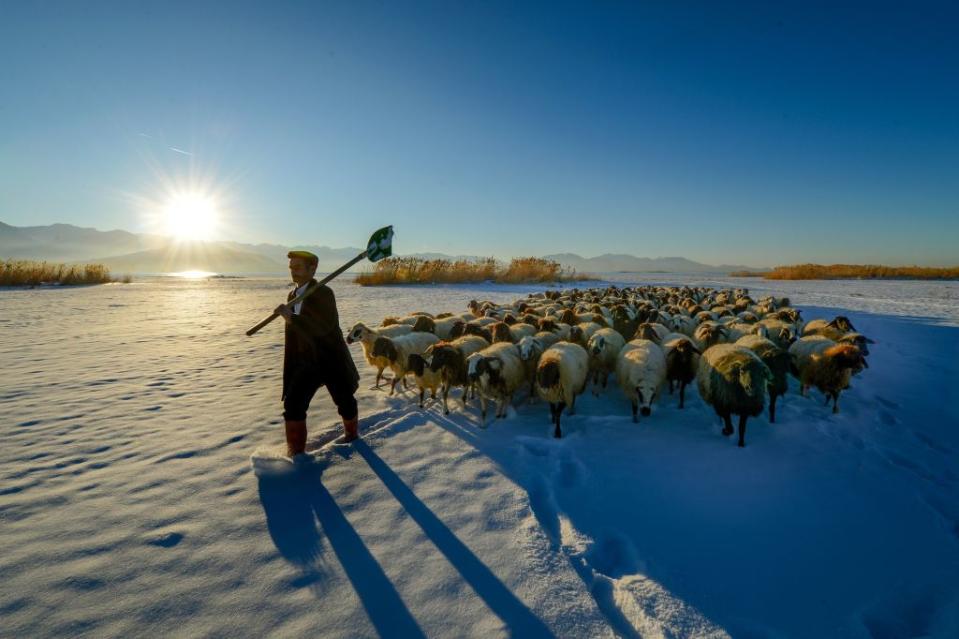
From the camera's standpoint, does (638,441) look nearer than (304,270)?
No

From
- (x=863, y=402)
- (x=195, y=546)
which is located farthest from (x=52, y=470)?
(x=863, y=402)

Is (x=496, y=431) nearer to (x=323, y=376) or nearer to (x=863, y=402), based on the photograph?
(x=323, y=376)

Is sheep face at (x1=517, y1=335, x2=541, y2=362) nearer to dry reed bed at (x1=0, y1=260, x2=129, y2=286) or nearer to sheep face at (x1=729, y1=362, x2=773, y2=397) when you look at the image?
sheep face at (x1=729, y1=362, x2=773, y2=397)

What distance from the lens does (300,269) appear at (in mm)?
4492

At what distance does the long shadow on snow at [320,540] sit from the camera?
257 cm

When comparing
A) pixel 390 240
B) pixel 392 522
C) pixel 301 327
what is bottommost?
pixel 392 522

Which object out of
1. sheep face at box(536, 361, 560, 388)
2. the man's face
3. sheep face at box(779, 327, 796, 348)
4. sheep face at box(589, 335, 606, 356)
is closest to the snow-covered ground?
sheep face at box(536, 361, 560, 388)

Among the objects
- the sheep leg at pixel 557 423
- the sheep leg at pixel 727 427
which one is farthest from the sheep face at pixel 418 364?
the sheep leg at pixel 727 427

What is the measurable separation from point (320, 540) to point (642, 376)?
4.92 meters

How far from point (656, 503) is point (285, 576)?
3.38m

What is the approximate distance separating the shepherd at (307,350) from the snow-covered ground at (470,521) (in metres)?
0.64

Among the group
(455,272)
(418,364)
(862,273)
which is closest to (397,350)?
(418,364)

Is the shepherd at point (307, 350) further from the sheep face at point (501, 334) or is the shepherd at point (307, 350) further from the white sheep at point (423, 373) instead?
the sheep face at point (501, 334)

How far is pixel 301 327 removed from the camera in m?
4.40
